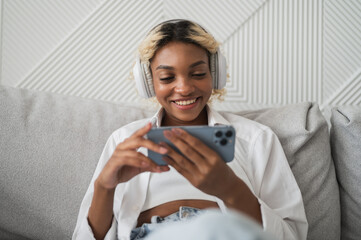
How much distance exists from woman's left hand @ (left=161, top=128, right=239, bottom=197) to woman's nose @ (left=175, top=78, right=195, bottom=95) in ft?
1.23

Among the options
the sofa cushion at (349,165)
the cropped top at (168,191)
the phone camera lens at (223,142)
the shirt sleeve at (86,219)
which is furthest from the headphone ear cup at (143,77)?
the sofa cushion at (349,165)

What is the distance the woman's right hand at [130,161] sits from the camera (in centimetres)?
97

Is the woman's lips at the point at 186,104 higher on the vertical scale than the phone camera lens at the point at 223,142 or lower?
lower

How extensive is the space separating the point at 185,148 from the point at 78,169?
29.2 inches

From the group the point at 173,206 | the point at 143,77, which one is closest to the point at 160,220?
the point at 173,206

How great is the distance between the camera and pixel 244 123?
147cm

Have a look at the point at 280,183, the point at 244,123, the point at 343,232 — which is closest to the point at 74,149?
the point at 244,123

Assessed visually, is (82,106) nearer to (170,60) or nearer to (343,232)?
(170,60)

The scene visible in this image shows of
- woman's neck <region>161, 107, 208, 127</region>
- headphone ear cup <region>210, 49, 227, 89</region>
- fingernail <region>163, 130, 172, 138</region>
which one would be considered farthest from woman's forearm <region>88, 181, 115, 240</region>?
headphone ear cup <region>210, 49, 227, 89</region>

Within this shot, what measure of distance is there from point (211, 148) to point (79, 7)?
4.87 ft

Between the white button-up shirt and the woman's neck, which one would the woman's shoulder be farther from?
the woman's neck

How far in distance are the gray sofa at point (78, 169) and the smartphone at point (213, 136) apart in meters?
0.60

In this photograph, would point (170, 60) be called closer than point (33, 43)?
Yes

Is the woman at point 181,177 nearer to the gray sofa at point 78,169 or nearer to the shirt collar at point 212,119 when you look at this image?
the shirt collar at point 212,119
